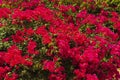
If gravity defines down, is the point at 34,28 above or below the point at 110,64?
above

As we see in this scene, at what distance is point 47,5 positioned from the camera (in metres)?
10.5

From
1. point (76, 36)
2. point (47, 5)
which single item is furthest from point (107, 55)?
point (47, 5)

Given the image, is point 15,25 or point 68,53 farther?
point 15,25

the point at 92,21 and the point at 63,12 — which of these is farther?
the point at 63,12

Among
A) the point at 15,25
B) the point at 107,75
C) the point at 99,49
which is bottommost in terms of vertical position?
the point at 107,75

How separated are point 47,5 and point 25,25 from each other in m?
3.16

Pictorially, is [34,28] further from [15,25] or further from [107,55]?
[107,55]

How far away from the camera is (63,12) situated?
966 cm

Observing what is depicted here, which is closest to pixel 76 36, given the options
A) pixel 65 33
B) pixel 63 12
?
pixel 65 33

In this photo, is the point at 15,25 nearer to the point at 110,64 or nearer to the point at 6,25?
the point at 6,25

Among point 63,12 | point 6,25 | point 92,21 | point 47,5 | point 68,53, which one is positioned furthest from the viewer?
point 47,5

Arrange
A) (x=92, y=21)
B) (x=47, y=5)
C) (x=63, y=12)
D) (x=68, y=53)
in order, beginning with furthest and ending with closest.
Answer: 1. (x=47, y=5)
2. (x=63, y=12)
3. (x=92, y=21)
4. (x=68, y=53)

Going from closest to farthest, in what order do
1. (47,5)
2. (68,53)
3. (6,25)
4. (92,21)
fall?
(68,53) → (6,25) → (92,21) → (47,5)

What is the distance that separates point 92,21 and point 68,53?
93.3 inches
